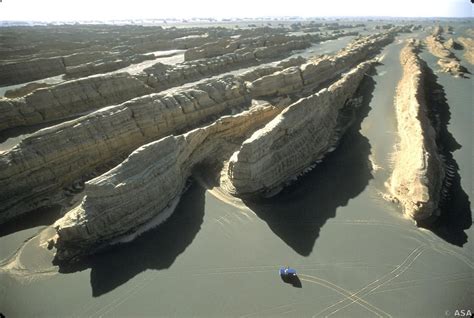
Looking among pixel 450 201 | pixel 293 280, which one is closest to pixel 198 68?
pixel 450 201

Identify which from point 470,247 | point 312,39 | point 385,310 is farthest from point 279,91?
point 312,39

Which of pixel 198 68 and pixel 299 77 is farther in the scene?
pixel 198 68

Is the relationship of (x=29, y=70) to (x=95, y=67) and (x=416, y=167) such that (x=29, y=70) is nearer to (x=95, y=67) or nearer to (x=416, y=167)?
(x=95, y=67)

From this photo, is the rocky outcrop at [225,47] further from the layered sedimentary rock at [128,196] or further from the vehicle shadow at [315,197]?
the layered sedimentary rock at [128,196]

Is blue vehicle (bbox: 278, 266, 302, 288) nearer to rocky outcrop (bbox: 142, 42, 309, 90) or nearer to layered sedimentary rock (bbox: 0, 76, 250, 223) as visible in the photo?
layered sedimentary rock (bbox: 0, 76, 250, 223)

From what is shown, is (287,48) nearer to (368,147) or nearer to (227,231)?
(368,147)

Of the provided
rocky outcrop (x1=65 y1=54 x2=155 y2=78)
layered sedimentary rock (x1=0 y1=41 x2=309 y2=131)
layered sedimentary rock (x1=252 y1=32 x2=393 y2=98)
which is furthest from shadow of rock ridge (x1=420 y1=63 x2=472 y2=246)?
rocky outcrop (x1=65 y1=54 x2=155 y2=78)
